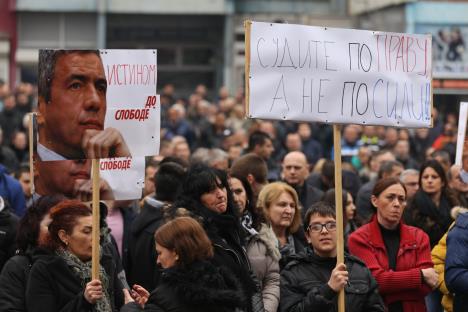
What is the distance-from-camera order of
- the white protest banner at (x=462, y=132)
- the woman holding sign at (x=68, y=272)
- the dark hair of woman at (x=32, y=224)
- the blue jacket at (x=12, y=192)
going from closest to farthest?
the woman holding sign at (x=68, y=272) < the dark hair of woman at (x=32, y=224) < the white protest banner at (x=462, y=132) < the blue jacket at (x=12, y=192)

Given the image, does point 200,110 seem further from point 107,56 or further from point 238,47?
point 107,56

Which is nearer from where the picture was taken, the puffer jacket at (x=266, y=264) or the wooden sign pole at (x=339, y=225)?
the wooden sign pole at (x=339, y=225)

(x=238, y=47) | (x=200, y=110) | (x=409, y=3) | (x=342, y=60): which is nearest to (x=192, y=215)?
(x=342, y=60)

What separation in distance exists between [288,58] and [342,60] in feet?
1.26

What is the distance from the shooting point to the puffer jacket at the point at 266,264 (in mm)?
8891

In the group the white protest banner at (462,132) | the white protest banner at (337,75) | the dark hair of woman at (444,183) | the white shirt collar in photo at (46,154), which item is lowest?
the dark hair of woman at (444,183)

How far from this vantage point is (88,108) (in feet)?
28.8

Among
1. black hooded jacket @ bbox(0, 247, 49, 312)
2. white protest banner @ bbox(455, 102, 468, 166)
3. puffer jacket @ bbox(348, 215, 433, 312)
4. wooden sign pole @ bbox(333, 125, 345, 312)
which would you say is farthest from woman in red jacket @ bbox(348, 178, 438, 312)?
black hooded jacket @ bbox(0, 247, 49, 312)

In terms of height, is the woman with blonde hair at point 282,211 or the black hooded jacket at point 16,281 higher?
the woman with blonde hair at point 282,211

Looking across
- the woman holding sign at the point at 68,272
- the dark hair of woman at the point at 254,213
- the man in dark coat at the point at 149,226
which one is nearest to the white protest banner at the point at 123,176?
the man in dark coat at the point at 149,226

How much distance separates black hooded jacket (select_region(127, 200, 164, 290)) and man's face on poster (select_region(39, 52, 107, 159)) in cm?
143

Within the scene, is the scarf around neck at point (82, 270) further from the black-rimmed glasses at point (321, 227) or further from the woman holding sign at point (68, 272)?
the black-rimmed glasses at point (321, 227)

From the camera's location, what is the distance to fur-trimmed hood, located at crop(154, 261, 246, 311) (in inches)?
282

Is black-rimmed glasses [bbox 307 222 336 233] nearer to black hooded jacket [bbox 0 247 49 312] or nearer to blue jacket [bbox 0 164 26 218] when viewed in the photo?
black hooded jacket [bbox 0 247 49 312]
